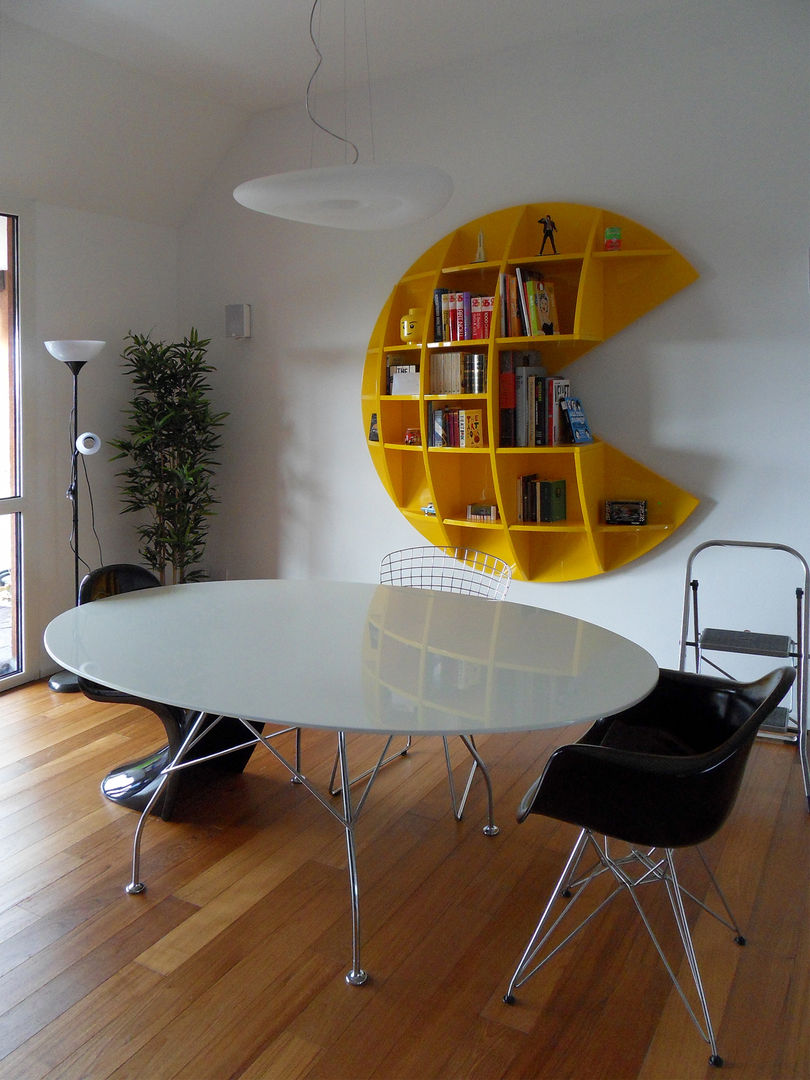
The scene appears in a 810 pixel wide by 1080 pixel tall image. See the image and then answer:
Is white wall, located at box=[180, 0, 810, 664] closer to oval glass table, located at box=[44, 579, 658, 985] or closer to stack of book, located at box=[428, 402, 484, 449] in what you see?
stack of book, located at box=[428, 402, 484, 449]

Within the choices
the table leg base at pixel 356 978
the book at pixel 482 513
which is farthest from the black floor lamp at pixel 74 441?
the table leg base at pixel 356 978

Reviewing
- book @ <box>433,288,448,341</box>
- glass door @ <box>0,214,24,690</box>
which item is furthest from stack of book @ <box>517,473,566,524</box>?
glass door @ <box>0,214,24,690</box>

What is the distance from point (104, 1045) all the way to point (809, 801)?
2521 mm

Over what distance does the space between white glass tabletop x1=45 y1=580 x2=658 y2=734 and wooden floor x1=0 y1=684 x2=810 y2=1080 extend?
76cm

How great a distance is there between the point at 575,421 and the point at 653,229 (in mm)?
900

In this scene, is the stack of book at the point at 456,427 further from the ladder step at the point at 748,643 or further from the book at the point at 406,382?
the ladder step at the point at 748,643

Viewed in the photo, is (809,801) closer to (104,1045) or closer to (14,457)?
(104,1045)

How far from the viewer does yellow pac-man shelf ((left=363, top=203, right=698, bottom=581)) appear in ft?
12.9

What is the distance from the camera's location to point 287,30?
3.87 m

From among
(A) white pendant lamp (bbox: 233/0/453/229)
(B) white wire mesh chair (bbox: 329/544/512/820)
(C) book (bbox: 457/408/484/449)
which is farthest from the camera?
(B) white wire mesh chair (bbox: 329/544/512/820)

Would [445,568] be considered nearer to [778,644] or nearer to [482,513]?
[482,513]

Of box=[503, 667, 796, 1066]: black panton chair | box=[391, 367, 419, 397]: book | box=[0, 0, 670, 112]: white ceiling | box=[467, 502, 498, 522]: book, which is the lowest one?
box=[503, 667, 796, 1066]: black panton chair

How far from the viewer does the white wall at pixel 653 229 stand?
3674mm

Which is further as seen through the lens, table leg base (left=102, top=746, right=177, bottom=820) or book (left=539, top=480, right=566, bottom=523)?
book (left=539, top=480, right=566, bottom=523)
